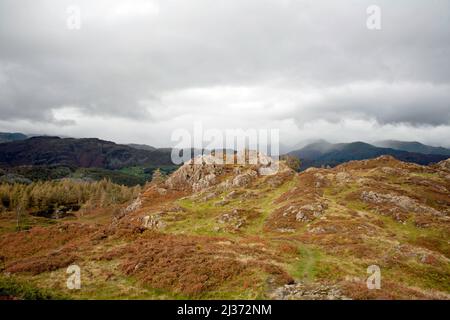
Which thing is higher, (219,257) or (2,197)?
(219,257)

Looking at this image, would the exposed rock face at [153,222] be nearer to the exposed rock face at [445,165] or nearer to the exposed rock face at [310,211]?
the exposed rock face at [310,211]

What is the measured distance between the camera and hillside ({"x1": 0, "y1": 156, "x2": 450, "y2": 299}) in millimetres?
28953

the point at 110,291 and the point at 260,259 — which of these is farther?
the point at 260,259

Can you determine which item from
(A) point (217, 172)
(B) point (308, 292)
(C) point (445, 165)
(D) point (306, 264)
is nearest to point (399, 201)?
(D) point (306, 264)

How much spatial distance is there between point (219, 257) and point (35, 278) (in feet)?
68.0

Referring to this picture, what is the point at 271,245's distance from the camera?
48500 millimetres

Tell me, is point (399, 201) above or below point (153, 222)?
above

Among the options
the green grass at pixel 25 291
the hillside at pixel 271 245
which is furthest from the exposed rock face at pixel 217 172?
the green grass at pixel 25 291

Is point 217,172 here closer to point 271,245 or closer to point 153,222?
point 153,222

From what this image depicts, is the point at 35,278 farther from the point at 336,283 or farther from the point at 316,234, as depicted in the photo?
the point at 316,234

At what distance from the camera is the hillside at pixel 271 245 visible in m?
29.0

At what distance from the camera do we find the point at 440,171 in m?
104

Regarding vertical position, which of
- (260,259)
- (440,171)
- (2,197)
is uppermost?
(440,171)
